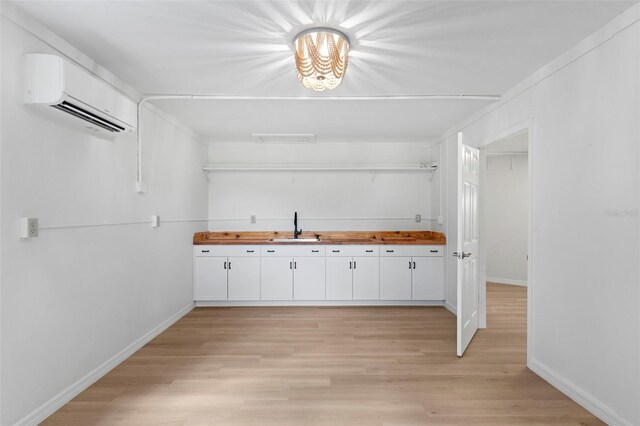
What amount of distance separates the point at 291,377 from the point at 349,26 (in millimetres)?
2529

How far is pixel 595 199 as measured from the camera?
215cm

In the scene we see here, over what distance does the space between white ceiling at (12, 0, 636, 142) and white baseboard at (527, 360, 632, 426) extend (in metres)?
2.34

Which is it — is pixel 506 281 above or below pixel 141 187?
below


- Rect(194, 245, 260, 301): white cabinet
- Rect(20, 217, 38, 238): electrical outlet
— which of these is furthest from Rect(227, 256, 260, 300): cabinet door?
Rect(20, 217, 38, 238): electrical outlet

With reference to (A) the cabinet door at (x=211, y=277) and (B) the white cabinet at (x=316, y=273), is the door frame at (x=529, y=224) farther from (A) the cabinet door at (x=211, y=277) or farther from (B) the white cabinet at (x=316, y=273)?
(A) the cabinet door at (x=211, y=277)

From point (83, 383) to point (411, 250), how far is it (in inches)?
151

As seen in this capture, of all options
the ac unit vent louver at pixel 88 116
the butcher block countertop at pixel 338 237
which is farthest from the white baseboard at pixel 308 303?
the ac unit vent louver at pixel 88 116

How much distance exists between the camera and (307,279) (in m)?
4.68

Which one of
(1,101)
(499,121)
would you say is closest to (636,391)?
(499,121)

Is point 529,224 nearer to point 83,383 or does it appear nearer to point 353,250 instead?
point 353,250

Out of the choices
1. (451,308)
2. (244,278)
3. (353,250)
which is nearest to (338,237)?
(353,250)

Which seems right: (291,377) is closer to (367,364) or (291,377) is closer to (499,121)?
(367,364)

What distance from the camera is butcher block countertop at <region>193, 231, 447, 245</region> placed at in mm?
4684

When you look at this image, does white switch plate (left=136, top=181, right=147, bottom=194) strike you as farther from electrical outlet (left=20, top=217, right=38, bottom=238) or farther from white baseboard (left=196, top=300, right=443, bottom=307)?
white baseboard (left=196, top=300, right=443, bottom=307)
